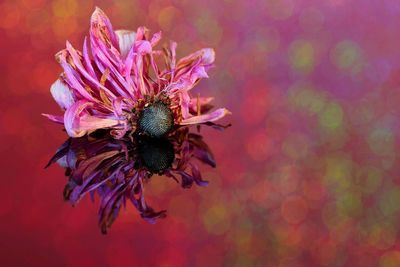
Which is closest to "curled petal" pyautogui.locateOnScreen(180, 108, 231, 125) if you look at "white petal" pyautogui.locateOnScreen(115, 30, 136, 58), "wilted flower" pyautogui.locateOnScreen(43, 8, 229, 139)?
"wilted flower" pyautogui.locateOnScreen(43, 8, 229, 139)

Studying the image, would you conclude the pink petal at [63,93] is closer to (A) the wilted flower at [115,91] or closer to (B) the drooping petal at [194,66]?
(A) the wilted flower at [115,91]

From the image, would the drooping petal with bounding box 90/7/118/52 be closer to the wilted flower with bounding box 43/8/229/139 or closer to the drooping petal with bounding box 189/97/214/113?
the wilted flower with bounding box 43/8/229/139

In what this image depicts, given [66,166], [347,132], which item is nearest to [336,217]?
[347,132]

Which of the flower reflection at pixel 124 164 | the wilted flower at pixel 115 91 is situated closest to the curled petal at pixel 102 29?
the wilted flower at pixel 115 91

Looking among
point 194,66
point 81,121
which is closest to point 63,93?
point 81,121

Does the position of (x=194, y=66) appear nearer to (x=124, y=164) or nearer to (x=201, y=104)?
(x=201, y=104)

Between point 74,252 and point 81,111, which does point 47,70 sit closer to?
point 81,111
